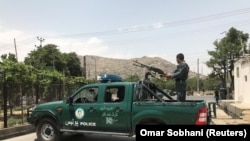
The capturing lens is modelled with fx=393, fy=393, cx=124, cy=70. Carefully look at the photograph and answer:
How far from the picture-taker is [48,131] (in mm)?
11438

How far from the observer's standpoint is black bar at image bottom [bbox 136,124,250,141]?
610 centimetres

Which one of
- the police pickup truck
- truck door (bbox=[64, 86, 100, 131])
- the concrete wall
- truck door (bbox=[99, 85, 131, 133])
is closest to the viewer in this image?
the police pickup truck

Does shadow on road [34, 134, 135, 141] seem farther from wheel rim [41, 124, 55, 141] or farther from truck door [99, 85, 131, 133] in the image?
truck door [99, 85, 131, 133]

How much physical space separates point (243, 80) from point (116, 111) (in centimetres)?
1415

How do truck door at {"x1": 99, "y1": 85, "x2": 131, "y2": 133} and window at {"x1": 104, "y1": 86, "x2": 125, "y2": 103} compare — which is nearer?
truck door at {"x1": 99, "y1": 85, "x2": 131, "y2": 133}

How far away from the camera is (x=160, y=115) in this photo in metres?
9.45

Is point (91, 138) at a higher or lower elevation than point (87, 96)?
lower

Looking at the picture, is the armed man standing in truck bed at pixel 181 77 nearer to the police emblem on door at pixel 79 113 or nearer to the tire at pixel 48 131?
the police emblem on door at pixel 79 113

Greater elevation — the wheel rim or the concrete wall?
the concrete wall

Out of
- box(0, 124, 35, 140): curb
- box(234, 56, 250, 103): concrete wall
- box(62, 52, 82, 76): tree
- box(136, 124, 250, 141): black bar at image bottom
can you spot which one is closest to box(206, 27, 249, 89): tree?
box(234, 56, 250, 103): concrete wall

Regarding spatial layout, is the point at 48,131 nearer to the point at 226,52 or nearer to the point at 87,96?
the point at 87,96

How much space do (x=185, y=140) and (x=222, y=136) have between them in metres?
0.62

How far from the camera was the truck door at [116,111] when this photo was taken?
32.7 feet

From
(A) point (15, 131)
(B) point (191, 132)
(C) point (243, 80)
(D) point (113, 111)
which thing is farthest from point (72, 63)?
(B) point (191, 132)
